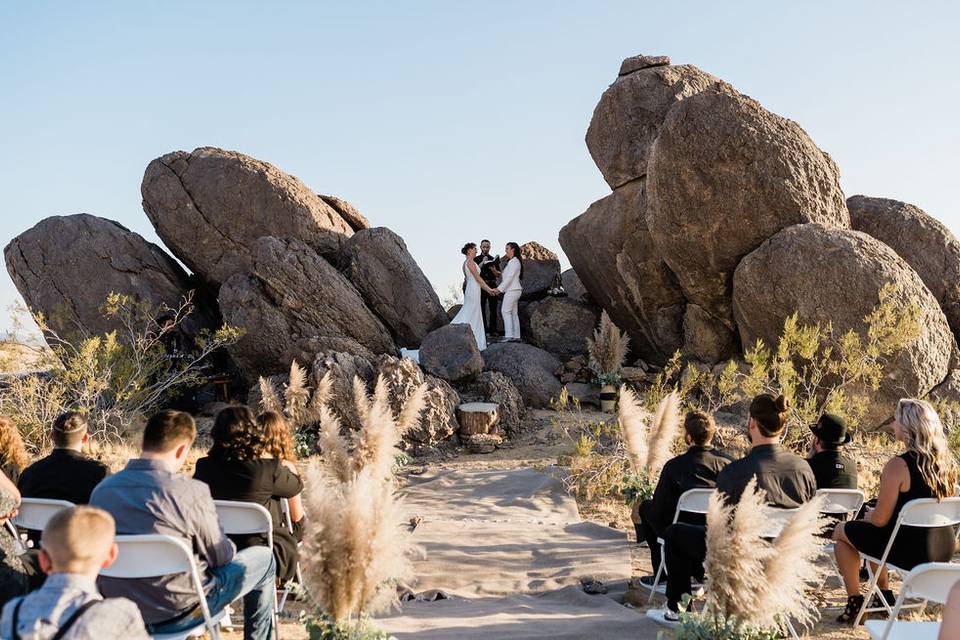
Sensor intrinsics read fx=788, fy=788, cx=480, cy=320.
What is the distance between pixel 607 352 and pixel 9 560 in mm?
11742

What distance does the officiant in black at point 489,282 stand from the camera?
54.9ft

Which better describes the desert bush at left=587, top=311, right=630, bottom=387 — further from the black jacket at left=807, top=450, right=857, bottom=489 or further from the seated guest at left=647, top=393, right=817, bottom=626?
the seated guest at left=647, top=393, right=817, bottom=626

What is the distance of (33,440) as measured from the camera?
1038 cm

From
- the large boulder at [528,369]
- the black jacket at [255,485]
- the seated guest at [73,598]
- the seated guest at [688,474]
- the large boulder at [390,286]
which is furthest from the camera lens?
the large boulder at [390,286]

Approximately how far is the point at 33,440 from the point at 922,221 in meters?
14.1

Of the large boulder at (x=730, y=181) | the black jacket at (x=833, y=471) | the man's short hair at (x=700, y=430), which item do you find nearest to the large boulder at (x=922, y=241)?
the large boulder at (x=730, y=181)

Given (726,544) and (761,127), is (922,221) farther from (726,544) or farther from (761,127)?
(726,544)

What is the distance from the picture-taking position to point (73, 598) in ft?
7.95

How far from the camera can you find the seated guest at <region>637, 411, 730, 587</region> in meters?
5.17

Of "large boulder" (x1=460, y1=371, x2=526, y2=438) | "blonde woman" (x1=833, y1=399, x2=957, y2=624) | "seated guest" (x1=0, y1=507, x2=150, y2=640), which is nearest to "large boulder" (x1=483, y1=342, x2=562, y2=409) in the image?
"large boulder" (x1=460, y1=371, x2=526, y2=438)

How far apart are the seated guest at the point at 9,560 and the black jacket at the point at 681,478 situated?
12.1ft

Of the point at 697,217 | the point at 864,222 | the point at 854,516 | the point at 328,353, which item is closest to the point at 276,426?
the point at 854,516

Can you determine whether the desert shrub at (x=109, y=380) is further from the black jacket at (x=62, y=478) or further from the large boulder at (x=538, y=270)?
the large boulder at (x=538, y=270)

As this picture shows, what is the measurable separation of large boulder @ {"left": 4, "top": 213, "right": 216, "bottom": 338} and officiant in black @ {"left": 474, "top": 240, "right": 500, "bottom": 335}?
577 centimetres
